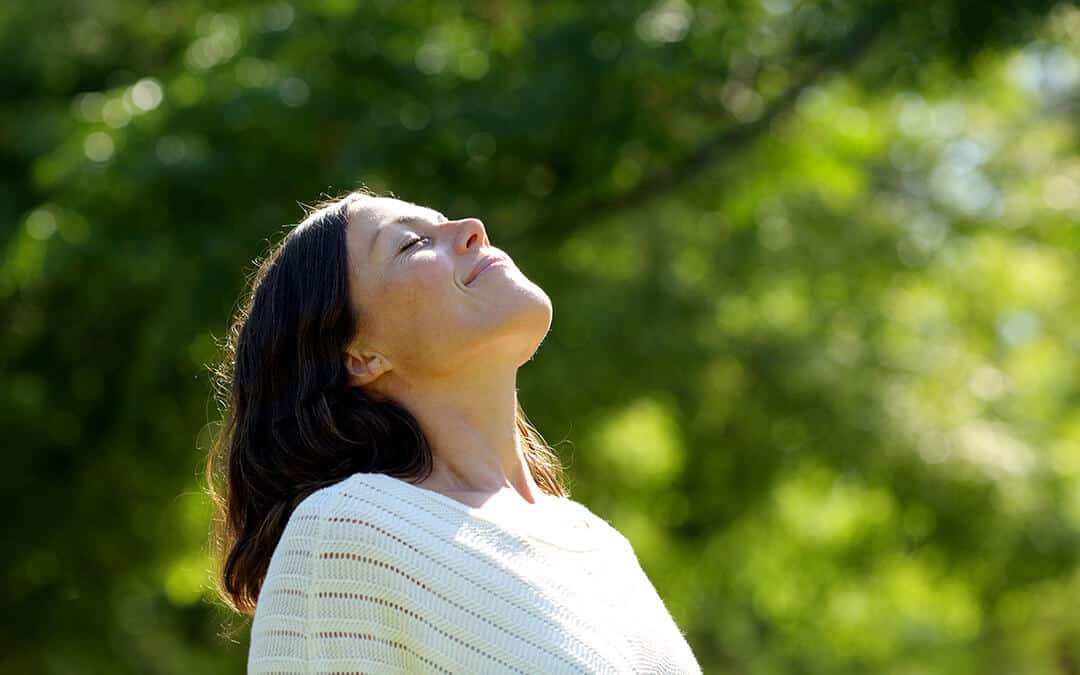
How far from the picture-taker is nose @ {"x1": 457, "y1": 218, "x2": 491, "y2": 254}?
94.5 inches

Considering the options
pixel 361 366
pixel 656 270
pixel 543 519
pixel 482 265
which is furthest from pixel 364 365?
pixel 656 270

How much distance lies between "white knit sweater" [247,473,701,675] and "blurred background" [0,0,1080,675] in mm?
2446

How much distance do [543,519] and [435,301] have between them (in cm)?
36

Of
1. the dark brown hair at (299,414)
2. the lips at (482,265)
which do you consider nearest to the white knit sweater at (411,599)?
the dark brown hair at (299,414)

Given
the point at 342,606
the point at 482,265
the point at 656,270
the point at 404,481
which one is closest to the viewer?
the point at 342,606

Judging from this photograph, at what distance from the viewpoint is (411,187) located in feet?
22.1

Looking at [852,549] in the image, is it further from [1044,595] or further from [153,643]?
[153,643]

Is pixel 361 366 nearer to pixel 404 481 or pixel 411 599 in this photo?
pixel 404 481

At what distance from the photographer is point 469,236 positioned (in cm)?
241

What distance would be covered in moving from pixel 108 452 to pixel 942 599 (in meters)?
5.55

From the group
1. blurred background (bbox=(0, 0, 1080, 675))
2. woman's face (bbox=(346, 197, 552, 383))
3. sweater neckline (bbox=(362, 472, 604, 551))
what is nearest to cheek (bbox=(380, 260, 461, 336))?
woman's face (bbox=(346, 197, 552, 383))

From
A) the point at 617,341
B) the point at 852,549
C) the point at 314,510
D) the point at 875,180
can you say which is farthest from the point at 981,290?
the point at 314,510

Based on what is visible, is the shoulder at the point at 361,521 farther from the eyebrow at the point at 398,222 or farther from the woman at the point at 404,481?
the eyebrow at the point at 398,222

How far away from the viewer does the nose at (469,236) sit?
94.5 inches
